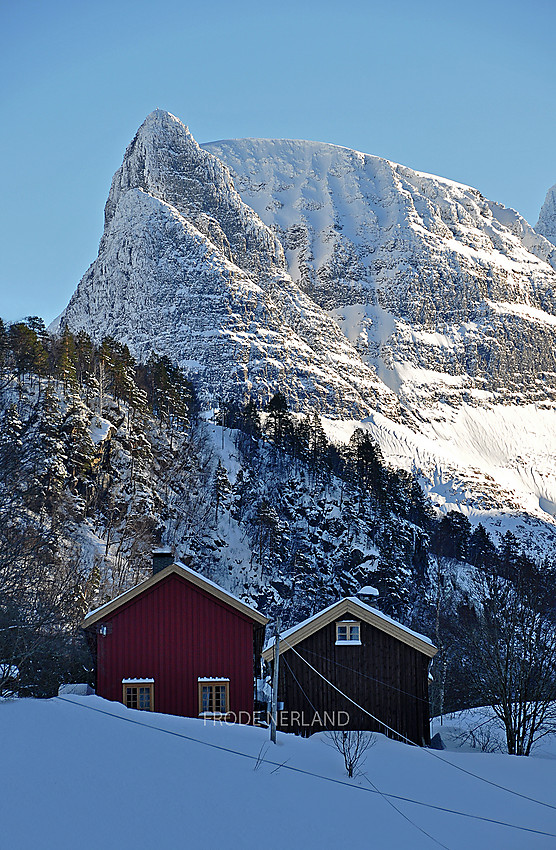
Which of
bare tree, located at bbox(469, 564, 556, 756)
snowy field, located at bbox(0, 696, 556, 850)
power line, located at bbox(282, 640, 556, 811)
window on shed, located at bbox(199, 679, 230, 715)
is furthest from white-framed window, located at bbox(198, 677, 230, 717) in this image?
bare tree, located at bbox(469, 564, 556, 756)

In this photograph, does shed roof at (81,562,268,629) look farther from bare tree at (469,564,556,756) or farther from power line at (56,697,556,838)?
power line at (56,697,556,838)

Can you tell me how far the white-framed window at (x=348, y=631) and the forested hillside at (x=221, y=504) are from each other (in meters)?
19.8

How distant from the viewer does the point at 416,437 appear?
176750mm

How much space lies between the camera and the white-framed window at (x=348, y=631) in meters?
26.4

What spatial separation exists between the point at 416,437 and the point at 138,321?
6369cm

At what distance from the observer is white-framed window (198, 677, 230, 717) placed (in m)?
24.8

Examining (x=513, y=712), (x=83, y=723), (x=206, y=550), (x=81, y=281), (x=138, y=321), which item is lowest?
(x=513, y=712)

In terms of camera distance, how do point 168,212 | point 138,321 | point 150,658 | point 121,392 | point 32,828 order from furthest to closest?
point 168,212
point 138,321
point 121,392
point 150,658
point 32,828

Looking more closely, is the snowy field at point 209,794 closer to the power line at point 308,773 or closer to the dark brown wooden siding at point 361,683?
the power line at point 308,773

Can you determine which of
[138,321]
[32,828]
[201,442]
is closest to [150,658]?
[32,828]

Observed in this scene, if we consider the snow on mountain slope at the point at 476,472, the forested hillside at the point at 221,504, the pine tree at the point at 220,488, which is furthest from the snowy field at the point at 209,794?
the snow on mountain slope at the point at 476,472

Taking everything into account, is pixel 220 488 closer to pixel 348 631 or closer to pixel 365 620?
pixel 348 631

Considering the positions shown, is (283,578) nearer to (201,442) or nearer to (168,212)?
(201,442)

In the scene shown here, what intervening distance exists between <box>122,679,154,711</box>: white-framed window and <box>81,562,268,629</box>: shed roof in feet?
6.91
